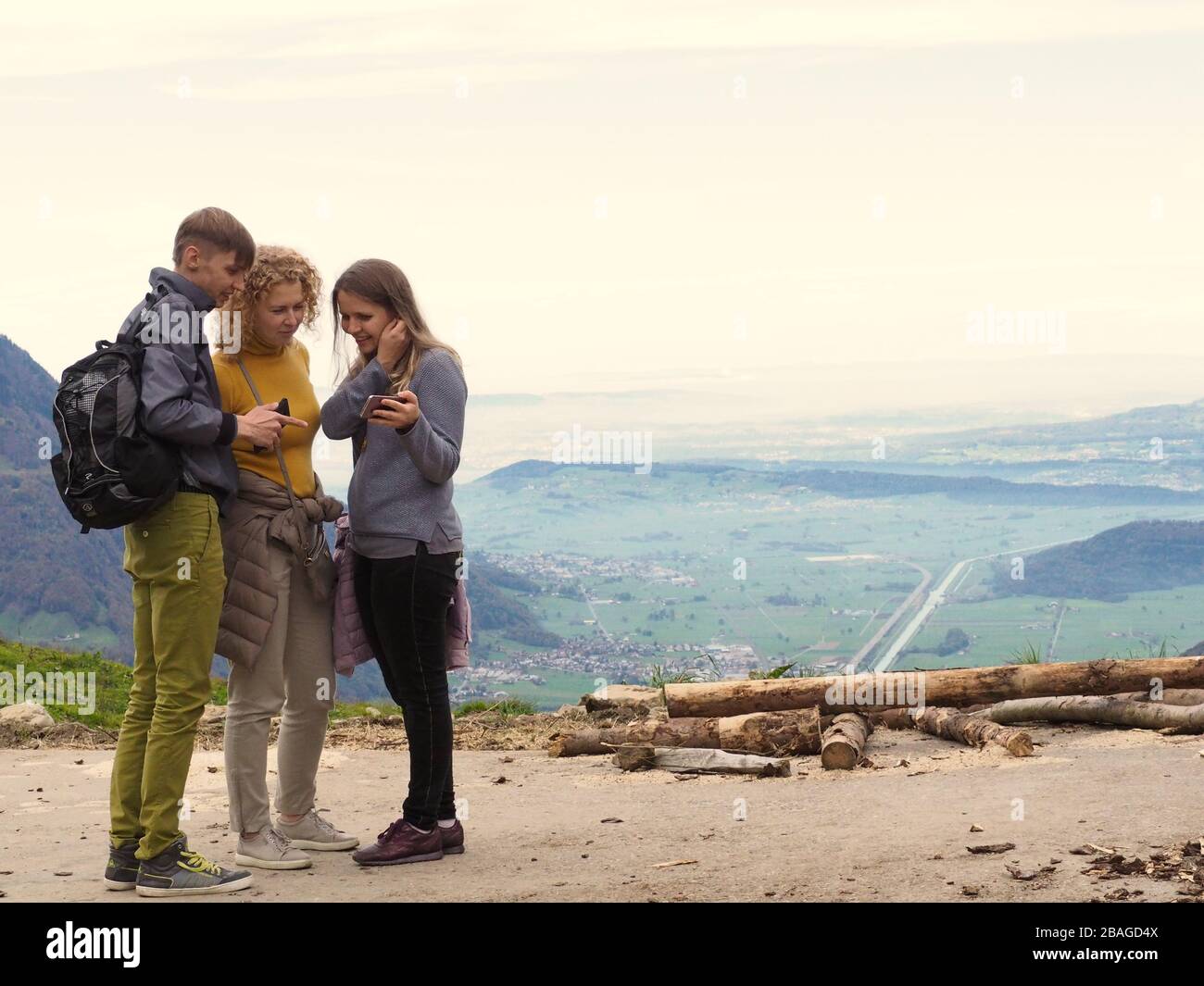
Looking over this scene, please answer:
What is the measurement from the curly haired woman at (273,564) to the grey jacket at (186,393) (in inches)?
8.3

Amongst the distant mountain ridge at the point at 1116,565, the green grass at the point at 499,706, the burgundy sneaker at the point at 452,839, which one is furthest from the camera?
the distant mountain ridge at the point at 1116,565

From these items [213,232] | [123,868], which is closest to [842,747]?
[123,868]

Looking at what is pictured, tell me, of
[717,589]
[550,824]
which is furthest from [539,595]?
[550,824]

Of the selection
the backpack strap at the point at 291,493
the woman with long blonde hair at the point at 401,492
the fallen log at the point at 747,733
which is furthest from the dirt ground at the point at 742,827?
the backpack strap at the point at 291,493

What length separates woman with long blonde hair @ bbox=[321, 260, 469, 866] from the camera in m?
5.37

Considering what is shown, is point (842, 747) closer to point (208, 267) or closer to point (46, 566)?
point (208, 267)

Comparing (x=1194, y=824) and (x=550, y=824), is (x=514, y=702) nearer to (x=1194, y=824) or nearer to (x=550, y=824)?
(x=550, y=824)

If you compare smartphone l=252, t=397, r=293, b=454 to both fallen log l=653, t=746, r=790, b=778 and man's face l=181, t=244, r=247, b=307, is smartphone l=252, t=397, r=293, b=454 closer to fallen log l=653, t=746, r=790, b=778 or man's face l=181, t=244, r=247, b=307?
man's face l=181, t=244, r=247, b=307

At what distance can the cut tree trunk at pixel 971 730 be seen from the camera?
7.67m

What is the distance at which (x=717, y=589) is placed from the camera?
6675 cm

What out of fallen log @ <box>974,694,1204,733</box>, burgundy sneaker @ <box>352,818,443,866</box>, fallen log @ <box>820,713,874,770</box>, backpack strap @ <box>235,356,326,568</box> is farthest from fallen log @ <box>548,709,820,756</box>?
backpack strap @ <box>235,356,326,568</box>

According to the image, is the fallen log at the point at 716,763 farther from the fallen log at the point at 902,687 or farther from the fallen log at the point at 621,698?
the fallen log at the point at 621,698
